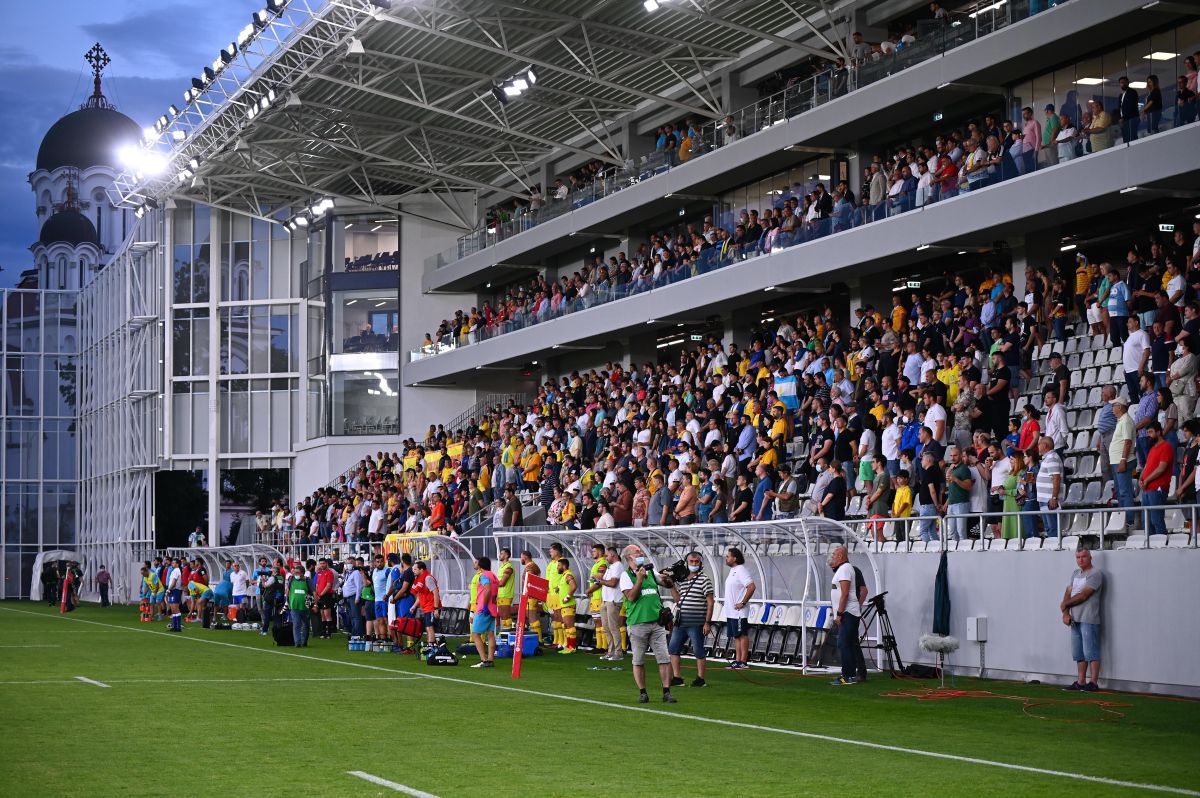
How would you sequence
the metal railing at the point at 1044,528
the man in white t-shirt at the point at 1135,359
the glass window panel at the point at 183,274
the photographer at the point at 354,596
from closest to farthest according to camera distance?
1. the metal railing at the point at 1044,528
2. the man in white t-shirt at the point at 1135,359
3. the photographer at the point at 354,596
4. the glass window panel at the point at 183,274

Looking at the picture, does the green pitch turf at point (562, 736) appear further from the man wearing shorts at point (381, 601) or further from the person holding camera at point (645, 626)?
the man wearing shorts at point (381, 601)

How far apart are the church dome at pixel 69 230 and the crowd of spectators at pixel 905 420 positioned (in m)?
75.7

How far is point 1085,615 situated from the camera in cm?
1862

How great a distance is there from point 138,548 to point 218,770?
184 feet

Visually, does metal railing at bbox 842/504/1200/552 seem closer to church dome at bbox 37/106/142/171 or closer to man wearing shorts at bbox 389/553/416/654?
man wearing shorts at bbox 389/553/416/654

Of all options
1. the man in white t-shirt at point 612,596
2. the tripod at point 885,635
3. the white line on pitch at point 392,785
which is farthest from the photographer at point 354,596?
the white line on pitch at point 392,785

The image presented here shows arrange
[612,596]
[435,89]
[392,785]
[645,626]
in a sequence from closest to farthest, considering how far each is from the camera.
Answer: [392,785] → [645,626] → [612,596] → [435,89]

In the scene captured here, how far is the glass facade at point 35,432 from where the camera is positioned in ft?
253

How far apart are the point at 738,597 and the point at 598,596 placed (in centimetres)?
585

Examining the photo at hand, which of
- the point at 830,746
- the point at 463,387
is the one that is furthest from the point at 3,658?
the point at 463,387

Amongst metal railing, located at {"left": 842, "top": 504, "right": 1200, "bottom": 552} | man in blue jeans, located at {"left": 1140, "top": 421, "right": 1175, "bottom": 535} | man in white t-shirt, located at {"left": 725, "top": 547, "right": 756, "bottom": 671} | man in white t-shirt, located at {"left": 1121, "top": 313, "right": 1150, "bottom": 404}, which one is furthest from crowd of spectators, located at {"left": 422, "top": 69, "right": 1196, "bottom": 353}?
man in white t-shirt, located at {"left": 725, "top": 547, "right": 756, "bottom": 671}

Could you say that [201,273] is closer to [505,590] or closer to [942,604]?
[505,590]

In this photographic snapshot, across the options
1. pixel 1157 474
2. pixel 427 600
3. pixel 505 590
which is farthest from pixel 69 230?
pixel 1157 474

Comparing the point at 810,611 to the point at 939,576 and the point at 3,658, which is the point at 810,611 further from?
the point at 3,658
